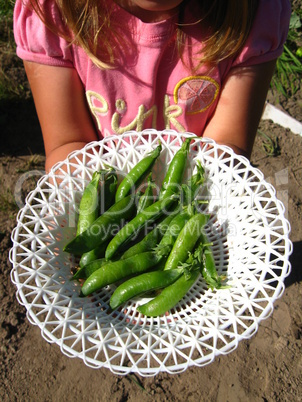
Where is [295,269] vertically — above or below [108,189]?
below

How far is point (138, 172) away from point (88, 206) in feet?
0.99

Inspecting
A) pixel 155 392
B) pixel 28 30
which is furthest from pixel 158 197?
pixel 155 392

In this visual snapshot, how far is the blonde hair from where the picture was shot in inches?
65.3

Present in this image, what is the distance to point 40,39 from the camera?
1.75 metres

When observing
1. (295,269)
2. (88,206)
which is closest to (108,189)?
(88,206)

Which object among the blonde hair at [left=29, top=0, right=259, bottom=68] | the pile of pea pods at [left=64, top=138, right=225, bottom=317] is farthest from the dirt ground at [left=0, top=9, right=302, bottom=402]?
the blonde hair at [left=29, top=0, right=259, bottom=68]

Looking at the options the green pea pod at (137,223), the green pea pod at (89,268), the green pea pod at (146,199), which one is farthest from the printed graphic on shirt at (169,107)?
the green pea pod at (89,268)

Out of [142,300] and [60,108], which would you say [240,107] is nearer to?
[60,108]

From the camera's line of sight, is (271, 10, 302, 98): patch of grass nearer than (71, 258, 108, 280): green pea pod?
No

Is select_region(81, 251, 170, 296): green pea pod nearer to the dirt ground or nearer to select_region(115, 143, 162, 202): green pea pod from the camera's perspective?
select_region(115, 143, 162, 202): green pea pod

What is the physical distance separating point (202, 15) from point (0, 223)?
220 centimetres

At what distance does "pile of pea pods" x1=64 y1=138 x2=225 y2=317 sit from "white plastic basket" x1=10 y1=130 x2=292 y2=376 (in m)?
0.08

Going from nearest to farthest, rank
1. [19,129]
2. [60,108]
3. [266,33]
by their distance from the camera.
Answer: [266,33] < [60,108] < [19,129]

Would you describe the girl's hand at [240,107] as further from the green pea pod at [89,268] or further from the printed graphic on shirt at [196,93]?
the green pea pod at [89,268]
